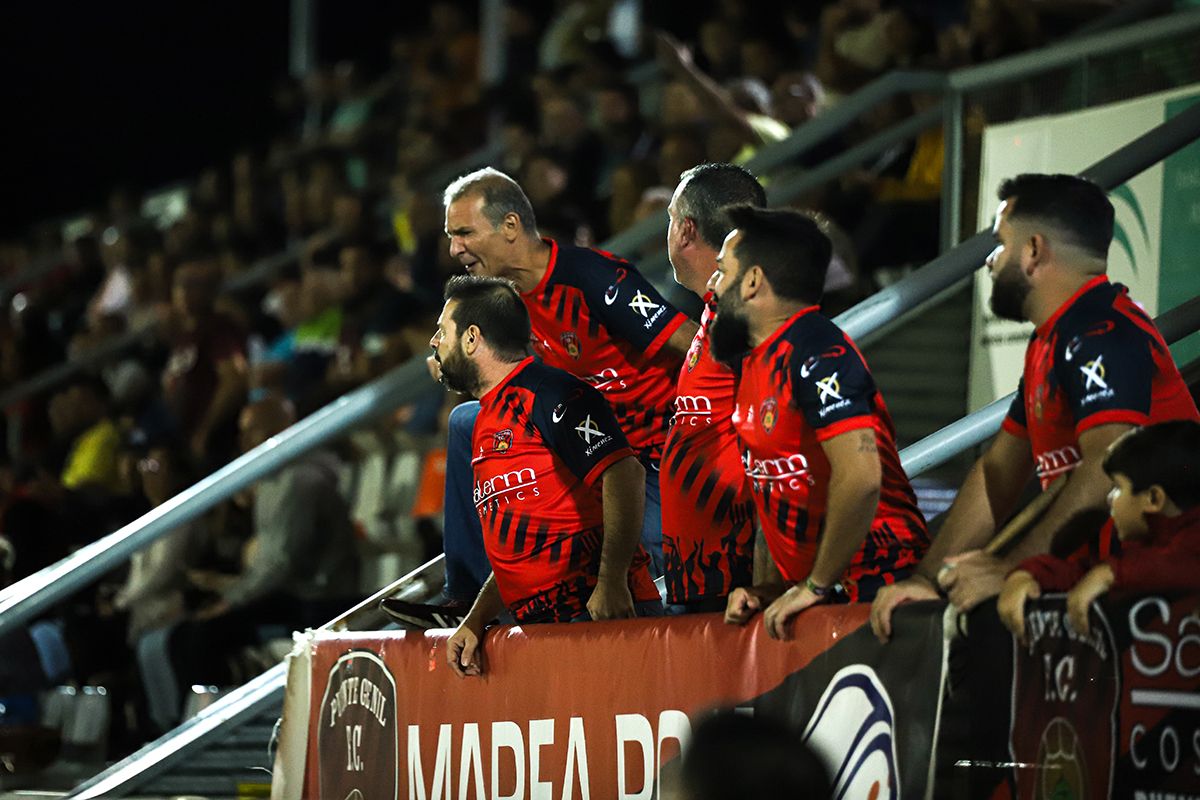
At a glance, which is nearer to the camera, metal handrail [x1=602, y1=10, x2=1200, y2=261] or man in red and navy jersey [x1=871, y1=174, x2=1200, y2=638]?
man in red and navy jersey [x1=871, y1=174, x2=1200, y2=638]

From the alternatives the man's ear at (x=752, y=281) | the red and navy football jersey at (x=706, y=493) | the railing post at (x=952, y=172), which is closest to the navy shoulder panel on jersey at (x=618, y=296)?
the red and navy football jersey at (x=706, y=493)

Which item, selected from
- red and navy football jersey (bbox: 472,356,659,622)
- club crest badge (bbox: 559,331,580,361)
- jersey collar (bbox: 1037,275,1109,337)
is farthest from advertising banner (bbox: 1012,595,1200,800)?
club crest badge (bbox: 559,331,580,361)

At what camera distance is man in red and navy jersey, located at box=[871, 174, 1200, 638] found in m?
3.62

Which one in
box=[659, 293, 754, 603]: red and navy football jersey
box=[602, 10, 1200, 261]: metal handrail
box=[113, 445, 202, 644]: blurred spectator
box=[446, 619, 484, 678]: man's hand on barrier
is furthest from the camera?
box=[113, 445, 202, 644]: blurred spectator

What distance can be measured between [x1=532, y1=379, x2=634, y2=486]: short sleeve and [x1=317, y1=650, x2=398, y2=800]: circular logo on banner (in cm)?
87

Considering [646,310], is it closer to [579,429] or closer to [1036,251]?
[579,429]

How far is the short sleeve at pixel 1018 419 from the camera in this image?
4.02 meters

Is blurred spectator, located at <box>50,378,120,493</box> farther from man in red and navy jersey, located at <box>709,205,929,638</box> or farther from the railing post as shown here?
man in red and navy jersey, located at <box>709,205,929,638</box>

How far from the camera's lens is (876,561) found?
13.7 ft

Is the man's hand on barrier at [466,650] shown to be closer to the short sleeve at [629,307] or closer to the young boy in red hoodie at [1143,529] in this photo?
the short sleeve at [629,307]

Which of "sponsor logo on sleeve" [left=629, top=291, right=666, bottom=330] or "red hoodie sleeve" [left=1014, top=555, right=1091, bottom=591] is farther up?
"sponsor logo on sleeve" [left=629, top=291, right=666, bottom=330]

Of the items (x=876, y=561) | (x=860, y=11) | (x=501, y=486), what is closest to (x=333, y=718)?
(x=501, y=486)

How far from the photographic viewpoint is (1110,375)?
369 centimetres

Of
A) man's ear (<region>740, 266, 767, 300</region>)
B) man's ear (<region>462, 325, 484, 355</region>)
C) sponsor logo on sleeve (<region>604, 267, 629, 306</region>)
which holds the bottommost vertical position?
man's ear (<region>740, 266, 767, 300</region>)
